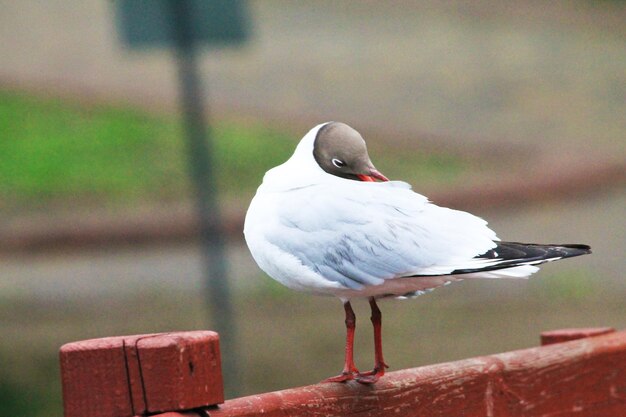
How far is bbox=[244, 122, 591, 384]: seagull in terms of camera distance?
2199mm

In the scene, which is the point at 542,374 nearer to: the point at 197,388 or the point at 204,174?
the point at 197,388

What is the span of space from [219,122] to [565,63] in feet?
17.7

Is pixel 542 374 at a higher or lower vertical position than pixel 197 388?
lower

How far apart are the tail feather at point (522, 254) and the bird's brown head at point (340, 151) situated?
1.28 ft

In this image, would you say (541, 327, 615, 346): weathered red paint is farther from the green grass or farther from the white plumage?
the green grass

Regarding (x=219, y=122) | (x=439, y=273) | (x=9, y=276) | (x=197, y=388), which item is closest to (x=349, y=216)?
(x=439, y=273)

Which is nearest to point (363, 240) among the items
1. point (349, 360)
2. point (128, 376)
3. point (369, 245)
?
point (369, 245)

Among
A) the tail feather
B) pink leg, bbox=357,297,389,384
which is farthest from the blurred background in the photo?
the tail feather

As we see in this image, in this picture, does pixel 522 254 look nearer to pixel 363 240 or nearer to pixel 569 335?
pixel 363 240

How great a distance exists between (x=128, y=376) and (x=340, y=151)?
81 cm

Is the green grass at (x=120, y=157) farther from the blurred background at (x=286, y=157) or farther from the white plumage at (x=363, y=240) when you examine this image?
the white plumage at (x=363, y=240)

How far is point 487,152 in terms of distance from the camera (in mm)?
13641

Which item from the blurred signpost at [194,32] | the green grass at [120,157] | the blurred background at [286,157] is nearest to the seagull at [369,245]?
the blurred signpost at [194,32]

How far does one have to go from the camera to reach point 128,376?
182 centimetres
